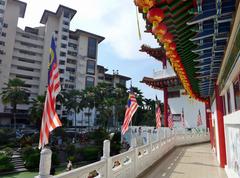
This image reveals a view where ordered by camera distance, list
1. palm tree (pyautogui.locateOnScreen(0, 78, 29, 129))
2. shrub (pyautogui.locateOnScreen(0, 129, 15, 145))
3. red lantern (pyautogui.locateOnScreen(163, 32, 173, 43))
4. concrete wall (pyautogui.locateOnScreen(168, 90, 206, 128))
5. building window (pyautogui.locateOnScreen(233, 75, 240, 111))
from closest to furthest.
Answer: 1. red lantern (pyautogui.locateOnScreen(163, 32, 173, 43))
2. building window (pyautogui.locateOnScreen(233, 75, 240, 111))
3. concrete wall (pyautogui.locateOnScreen(168, 90, 206, 128))
4. shrub (pyautogui.locateOnScreen(0, 129, 15, 145))
5. palm tree (pyautogui.locateOnScreen(0, 78, 29, 129))

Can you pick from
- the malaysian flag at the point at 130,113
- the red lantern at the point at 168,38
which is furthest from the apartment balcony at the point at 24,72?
the red lantern at the point at 168,38

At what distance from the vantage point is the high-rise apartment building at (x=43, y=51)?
5312cm

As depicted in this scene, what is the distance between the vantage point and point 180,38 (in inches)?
182

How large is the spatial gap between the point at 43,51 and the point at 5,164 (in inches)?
1660

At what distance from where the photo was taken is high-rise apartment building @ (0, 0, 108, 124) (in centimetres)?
5312

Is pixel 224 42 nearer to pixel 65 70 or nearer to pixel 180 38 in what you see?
pixel 180 38

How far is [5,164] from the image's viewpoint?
22234mm

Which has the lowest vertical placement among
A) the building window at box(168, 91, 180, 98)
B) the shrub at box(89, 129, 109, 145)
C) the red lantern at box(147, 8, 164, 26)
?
the shrub at box(89, 129, 109, 145)

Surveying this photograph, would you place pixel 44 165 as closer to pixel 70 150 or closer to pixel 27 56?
pixel 70 150

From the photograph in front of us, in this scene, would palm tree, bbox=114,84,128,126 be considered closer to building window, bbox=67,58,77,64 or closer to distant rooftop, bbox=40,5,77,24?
building window, bbox=67,58,77,64

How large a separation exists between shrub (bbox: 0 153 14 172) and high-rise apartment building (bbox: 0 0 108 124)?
99.7ft

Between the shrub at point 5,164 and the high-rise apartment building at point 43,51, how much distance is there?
99.7ft

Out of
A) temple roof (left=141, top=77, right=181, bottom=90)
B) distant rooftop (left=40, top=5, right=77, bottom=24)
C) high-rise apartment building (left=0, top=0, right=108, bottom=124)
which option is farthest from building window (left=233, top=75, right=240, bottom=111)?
distant rooftop (left=40, top=5, right=77, bottom=24)

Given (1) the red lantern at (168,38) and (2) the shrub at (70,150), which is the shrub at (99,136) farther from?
(1) the red lantern at (168,38)
